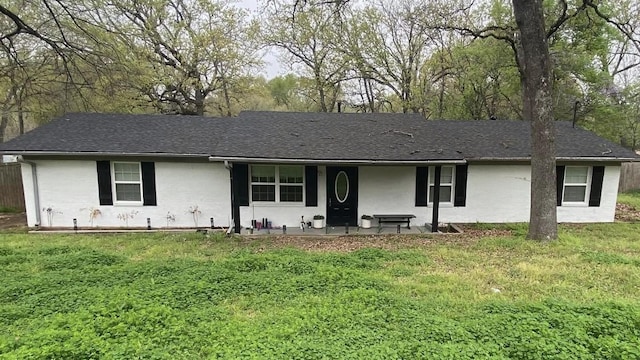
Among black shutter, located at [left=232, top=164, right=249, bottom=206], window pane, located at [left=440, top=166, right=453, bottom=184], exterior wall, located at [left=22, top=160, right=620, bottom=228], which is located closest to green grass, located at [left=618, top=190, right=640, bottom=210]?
exterior wall, located at [left=22, top=160, right=620, bottom=228]

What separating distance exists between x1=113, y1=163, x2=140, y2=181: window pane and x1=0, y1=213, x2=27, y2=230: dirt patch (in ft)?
12.7

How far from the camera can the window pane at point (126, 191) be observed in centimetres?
1098

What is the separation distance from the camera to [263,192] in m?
11.1

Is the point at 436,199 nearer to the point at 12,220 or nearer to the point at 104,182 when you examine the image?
the point at 104,182

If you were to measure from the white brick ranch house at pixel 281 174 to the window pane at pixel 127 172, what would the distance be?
3 cm

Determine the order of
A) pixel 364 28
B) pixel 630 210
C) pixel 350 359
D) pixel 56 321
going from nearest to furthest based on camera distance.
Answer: pixel 350 359, pixel 56 321, pixel 630 210, pixel 364 28

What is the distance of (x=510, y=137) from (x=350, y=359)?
39.4 feet

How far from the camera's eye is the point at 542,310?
15.1ft

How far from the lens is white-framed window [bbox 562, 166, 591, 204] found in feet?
39.3

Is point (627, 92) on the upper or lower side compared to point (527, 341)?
upper

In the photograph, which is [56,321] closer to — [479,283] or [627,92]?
[479,283]

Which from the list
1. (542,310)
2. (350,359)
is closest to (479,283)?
(542,310)

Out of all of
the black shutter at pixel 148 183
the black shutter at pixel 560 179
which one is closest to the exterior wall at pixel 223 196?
the black shutter at pixel 148 183

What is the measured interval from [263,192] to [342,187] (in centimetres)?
259
